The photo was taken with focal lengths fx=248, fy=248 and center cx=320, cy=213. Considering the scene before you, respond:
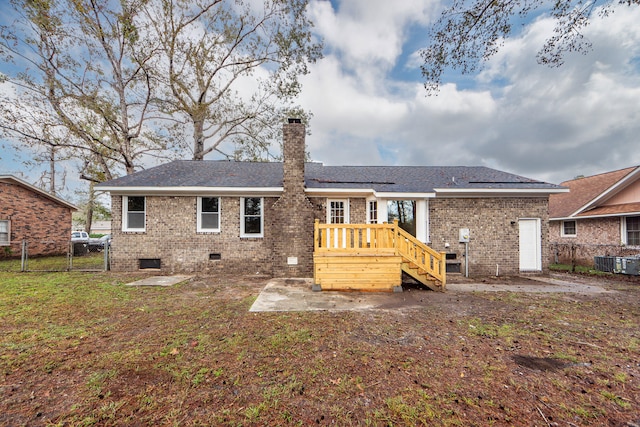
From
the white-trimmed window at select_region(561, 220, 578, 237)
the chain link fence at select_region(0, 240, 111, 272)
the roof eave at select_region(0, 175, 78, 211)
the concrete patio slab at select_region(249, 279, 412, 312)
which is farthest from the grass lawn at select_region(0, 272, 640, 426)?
the roof eave at select_region(0, 175, 78, 211)

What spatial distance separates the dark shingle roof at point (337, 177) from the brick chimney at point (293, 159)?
2.16 ft

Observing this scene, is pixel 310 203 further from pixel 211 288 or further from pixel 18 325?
pixel 18 325

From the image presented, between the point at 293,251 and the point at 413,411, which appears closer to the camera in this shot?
the point at 413,411

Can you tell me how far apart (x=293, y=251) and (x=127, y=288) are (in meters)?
4.71

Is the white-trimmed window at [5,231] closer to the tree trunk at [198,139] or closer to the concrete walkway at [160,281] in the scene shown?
the tree trunk at [198,139]

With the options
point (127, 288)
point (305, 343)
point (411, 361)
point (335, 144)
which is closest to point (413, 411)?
point (411, 361)

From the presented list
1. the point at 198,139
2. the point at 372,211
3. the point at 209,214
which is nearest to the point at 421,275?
the point at 372,211

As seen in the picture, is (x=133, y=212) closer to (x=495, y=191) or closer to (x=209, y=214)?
(x=209, y=214)

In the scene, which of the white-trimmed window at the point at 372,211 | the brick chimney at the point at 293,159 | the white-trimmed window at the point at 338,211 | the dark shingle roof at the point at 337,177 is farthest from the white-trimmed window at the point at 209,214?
the white-trimmed window at the point at 372,211

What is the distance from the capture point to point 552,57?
17.0ft

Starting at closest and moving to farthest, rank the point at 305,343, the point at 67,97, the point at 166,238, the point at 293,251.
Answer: the point at 305,343, the point at 293,251, the point at 166,238, the point at 67,97

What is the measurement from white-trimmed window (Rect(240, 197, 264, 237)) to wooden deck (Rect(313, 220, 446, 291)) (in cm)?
352

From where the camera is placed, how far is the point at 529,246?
376 inches

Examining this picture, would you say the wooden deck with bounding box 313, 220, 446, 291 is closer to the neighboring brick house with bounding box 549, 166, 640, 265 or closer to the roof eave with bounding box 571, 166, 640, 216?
the neighboring brick house with bounding box 549, 166, 640, 265
